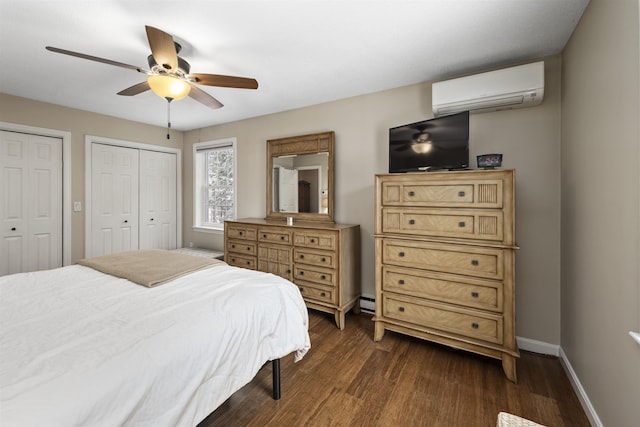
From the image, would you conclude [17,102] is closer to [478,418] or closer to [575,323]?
[478,418]

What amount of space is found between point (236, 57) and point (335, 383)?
8.77 feet

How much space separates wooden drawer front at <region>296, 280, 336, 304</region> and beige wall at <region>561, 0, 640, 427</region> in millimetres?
1887

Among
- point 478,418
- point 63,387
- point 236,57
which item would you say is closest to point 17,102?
point 236,57

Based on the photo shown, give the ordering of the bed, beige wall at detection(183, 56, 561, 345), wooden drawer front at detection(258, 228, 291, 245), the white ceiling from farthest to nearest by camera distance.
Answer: wooden drawer front at detection(258, 228, 291, 245) → beige wall at detection(183, 56, 561, 345) → the white ceiling → the bed

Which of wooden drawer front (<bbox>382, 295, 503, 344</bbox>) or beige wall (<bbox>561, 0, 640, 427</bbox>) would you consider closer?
beige wall (<bbox>561, 0, 640, 427</bbox>)

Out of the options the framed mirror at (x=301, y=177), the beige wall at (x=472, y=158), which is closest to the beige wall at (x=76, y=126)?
the beige wall at (x=472, y=158)

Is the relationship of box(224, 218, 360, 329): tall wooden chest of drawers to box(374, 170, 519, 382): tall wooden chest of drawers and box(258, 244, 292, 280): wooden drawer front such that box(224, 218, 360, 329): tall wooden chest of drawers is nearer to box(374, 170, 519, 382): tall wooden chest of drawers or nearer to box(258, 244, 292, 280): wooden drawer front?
box(258, 244, 292, 280): wooden drawer front

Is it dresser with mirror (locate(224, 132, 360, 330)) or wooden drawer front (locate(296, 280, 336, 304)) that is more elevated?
dresser with mirror (locate(224, 132, 360, 330))

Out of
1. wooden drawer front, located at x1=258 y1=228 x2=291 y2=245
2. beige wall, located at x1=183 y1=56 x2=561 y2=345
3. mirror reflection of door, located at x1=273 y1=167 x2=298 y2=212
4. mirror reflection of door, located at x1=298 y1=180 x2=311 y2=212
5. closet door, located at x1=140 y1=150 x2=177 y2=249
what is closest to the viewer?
beige wall, located at x1=183 y1=56 x2=561 y2=345

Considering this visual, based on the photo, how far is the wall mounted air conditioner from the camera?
7.06 feet

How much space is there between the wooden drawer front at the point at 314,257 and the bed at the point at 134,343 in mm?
1006

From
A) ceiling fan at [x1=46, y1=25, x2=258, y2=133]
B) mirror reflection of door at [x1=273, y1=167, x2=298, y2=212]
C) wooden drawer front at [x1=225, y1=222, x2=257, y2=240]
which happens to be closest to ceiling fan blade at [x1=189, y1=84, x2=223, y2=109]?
ceiling fan at [x1=46, y1=25, x2=258, y2=133]

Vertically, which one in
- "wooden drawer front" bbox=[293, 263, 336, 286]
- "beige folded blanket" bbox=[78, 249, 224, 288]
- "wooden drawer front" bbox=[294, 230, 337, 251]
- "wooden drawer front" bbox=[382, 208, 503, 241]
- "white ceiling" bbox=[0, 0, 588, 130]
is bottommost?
"wooden drawer front" bbox=[293, 263, 336, 286]

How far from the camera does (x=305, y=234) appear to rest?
9.62ft
